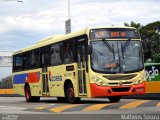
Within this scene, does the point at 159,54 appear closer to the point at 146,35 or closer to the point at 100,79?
the point at 146,35

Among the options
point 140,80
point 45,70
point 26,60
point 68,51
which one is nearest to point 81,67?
point 68,51

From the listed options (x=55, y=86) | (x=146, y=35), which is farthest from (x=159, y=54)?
(x=55, y=86)

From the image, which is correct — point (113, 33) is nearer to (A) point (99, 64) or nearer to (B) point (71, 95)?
(A) point (99, 64)

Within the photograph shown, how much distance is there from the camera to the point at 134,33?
20.7 meters

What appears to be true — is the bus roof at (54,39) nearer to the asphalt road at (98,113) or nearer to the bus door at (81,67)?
the bus door at (81,67)

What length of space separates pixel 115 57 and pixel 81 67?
63.6 inches

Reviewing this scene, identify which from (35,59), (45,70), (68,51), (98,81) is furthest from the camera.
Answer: (35,59)

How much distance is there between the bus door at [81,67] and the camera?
66.1 feet

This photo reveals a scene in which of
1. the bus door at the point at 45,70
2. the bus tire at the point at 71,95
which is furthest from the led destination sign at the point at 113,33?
the bus door at the point at 45,70

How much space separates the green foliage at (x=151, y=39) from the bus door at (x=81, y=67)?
168 ft

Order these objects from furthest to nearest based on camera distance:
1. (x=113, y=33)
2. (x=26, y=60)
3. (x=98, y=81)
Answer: (x=26, y=60) < (x=113, y=33) < (x=98, y=81)

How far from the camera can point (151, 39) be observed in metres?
77.2

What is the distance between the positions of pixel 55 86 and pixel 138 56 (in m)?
5.00

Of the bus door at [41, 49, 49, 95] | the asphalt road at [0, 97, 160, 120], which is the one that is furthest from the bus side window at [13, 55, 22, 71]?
the asphalt road at [0, 97, 160, 120]
